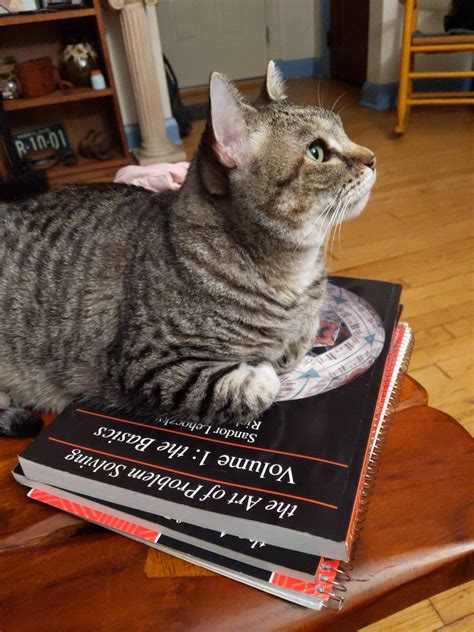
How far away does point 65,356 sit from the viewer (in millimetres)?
810

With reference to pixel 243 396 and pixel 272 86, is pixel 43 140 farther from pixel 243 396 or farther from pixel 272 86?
pixel 243 396

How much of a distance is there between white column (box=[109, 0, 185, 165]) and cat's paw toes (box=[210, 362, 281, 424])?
224 centimetres

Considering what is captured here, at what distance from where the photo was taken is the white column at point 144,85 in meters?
2.39

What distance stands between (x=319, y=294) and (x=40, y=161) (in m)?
2.23

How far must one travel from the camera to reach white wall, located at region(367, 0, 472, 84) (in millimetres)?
2980

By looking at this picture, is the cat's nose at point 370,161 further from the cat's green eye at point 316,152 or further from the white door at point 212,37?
the white door at point 212,37

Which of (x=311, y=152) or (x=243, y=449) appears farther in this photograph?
(x=311, y=152)

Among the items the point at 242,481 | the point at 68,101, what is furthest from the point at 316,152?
the point at 68,101

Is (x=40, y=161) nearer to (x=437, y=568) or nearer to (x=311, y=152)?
(x=311, y=152)

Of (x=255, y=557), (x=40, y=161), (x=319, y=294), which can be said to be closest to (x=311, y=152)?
(x=319, y=294)

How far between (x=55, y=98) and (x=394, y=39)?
6.80 feet

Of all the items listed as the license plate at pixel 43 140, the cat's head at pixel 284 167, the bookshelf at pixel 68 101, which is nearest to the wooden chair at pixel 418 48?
the bookshelf at pixel 68 101

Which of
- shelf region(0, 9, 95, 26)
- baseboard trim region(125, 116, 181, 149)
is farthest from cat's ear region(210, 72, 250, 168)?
baseboard trim region(125, 116, 181, 149)

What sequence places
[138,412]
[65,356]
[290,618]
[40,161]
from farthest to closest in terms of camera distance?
[40,161] < [65,356] < [138,412] < [290,618]
